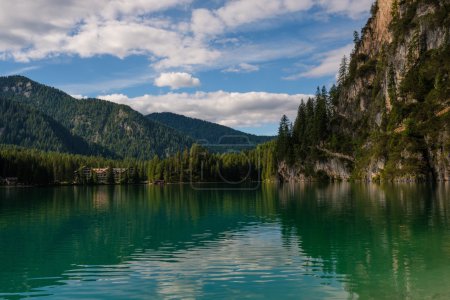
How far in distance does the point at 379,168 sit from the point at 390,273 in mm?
166263

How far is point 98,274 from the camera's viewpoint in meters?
31.7

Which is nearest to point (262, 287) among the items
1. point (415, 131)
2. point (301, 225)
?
point (301, 225)

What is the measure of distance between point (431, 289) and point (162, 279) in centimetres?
1702

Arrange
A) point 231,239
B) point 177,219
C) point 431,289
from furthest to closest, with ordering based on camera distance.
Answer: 1. point 177,219
2. point 231,239
3. point 431,289

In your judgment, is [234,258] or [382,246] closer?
[234,258]

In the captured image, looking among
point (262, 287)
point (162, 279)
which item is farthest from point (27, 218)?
point (262, 287)

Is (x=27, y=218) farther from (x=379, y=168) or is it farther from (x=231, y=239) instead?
(x=379, y=168)

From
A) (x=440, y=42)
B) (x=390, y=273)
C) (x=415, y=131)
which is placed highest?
(x=440, y=42)

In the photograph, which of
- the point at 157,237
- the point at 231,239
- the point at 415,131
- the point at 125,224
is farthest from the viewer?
the point at 415,131

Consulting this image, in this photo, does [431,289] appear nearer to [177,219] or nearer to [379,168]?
[177,219]

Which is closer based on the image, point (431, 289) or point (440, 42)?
point (431, 289)

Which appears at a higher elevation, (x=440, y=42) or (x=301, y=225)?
(x=440, y=42)

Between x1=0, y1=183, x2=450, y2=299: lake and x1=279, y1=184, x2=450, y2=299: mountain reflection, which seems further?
x1=279, y1=184, x2=450, y2=299: mountain reflection

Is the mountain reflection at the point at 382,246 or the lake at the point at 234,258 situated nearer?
the lake at the point at 234,258
